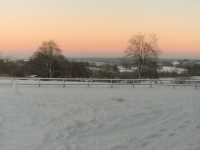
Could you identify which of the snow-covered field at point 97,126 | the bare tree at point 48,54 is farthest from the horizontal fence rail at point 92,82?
the bare tree at point 48,54

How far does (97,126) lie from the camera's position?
11.6m

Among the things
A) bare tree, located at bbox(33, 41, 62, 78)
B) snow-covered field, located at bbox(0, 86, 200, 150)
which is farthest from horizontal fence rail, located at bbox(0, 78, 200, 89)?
bare tree, located at bbox(33, 41, 62, 78)

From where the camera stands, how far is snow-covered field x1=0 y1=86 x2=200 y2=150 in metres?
9.14

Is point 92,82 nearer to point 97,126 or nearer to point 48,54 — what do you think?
point 97,126

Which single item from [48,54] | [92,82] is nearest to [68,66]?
[48,54]

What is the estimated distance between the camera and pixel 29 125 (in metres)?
11.8

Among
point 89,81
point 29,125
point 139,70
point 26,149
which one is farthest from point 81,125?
point 139,70

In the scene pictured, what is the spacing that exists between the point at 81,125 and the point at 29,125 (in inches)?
64.8

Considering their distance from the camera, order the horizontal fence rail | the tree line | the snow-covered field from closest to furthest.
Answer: the snow-covered field
the horizontal fence rail
the tree line

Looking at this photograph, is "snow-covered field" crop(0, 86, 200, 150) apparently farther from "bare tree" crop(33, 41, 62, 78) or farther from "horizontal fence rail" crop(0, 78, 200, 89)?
"bare tree" crop(33, 41, 62, 78)

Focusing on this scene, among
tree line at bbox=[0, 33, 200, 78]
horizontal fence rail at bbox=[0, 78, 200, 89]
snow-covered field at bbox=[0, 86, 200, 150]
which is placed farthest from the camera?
tree line at bbox=[0, 33, 200, 78]

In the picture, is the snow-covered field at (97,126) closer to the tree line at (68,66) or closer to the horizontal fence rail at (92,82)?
the horizontal fence rail at (92,82)

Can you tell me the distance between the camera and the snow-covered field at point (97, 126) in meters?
9.14

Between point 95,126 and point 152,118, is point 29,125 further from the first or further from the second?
point 152,118
